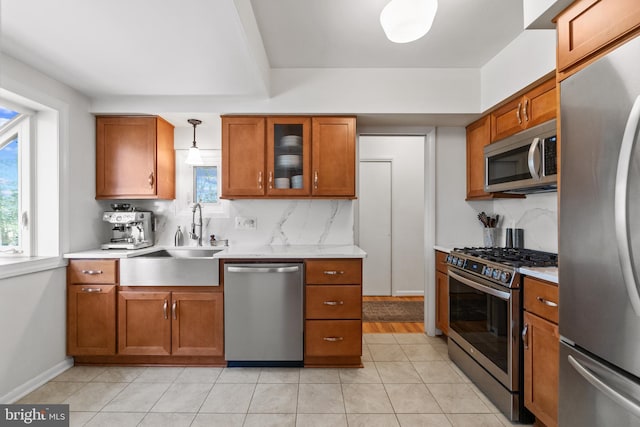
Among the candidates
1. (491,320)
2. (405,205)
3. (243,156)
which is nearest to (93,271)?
(243,156)

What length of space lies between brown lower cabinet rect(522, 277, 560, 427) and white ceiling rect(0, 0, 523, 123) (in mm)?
1727

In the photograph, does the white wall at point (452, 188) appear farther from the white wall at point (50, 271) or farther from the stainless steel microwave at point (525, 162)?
the white wall at point (50, 271)

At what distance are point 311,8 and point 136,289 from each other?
238 cm

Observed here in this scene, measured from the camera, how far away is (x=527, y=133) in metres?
2.15

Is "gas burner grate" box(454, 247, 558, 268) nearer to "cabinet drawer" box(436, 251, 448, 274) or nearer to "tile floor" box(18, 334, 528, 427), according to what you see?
"cabinet drawer" box(436, 251, 448, 274)

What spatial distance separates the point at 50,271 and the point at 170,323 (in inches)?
37.0

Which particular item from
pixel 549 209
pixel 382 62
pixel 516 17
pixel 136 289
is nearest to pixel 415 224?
pixel 549 209

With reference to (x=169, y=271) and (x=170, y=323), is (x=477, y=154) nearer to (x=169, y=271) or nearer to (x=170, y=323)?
(x=169, y=271)

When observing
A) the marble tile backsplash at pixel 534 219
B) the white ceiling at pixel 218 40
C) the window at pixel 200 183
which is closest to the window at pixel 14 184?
the white ceiling at pixel 218 40

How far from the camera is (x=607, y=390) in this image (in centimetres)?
106

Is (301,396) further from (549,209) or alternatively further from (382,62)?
(382,62)

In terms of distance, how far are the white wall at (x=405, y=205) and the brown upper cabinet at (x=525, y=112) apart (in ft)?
6.26

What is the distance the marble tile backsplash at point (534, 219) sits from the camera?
2.44 metres

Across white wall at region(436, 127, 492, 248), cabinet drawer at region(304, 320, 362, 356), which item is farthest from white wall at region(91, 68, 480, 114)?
cabinet drawer at region(304, 320, 362, 356)
